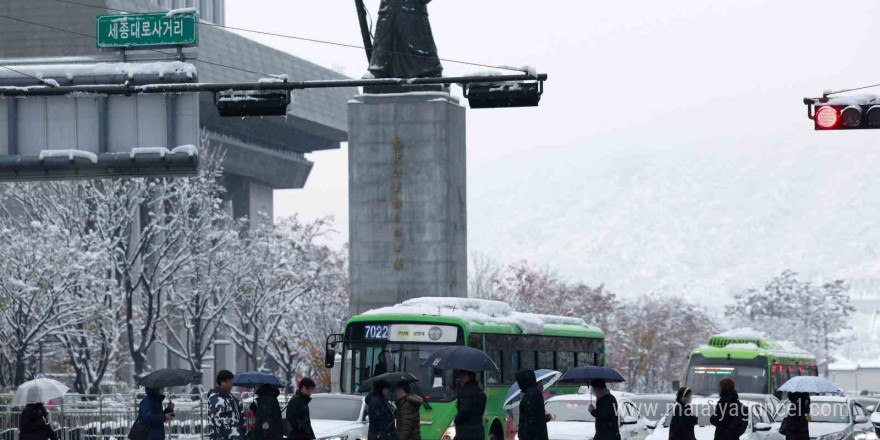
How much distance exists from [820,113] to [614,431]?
19.0 ft

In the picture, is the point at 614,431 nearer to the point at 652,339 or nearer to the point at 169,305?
the point at 169,305

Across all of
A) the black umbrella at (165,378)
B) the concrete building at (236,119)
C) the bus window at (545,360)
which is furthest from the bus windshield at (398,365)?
the concrete building at (236,119)

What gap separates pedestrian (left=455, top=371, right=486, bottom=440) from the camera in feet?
60.0

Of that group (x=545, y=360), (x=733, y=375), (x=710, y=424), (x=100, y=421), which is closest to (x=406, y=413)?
(x=710, y=424)

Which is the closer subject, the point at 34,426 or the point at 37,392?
the point at 34,426

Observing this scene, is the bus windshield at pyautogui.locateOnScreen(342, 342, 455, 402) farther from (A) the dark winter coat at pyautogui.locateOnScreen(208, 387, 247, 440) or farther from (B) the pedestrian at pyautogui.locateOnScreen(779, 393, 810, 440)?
(A) the dark winter coat at pyautogui.locateOnScreen(208, 387, 247, 440)

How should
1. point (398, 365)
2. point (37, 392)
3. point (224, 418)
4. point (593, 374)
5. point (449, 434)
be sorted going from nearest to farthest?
point (224, 418) < point (37, 392) < point (593, 374) < point (449, 434) < point (398, 365)

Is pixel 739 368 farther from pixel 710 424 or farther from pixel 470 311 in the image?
pixel 710 424

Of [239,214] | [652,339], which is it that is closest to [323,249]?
[239,214]

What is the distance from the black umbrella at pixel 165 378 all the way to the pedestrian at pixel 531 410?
5397 millimetres

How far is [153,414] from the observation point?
65.9 ft

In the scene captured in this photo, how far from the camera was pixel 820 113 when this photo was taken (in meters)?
21.3

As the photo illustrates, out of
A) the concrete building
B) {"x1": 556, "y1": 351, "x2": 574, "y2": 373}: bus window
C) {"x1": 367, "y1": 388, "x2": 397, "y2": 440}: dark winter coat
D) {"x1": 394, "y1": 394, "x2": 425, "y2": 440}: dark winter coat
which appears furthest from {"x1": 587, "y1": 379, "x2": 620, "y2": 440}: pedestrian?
the concrete building

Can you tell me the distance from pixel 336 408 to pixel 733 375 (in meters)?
18.9
